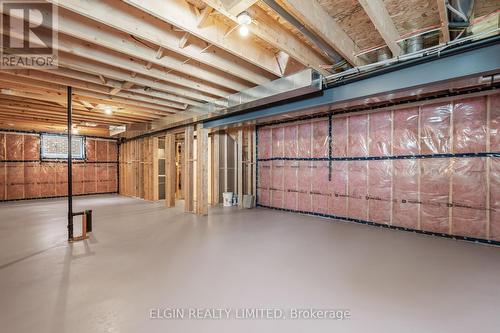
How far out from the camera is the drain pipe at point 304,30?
2.03m

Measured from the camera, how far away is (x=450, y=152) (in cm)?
385

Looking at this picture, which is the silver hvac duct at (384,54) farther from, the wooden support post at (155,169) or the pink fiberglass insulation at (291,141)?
the wooden support post at (155,169)

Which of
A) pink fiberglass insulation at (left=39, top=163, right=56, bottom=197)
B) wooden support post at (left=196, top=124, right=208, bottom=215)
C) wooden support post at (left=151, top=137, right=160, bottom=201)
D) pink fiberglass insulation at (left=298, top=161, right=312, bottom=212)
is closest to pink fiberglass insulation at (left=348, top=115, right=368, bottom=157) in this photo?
pink fiberglass insulation at (left=298, top=161, right=312, bottom=212)

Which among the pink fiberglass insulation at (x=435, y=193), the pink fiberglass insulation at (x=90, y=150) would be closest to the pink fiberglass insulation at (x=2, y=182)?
the pink fiberglass insulation at (x=90, y=150)

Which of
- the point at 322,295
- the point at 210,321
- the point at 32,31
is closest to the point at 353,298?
the point at 322,295

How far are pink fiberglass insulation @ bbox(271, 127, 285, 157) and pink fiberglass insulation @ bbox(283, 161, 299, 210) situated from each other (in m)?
0.35

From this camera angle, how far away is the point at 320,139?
543 cm

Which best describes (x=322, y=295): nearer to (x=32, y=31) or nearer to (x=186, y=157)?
(x=32, y=31)

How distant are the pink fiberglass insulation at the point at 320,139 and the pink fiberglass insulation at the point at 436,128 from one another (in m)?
1.77

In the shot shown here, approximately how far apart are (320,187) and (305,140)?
1.16 metres

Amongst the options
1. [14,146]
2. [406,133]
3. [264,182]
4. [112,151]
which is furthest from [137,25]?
[112,151]

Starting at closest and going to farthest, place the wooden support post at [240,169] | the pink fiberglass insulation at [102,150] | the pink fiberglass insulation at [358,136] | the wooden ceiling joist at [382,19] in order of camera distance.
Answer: the wooden ceiling joist at [382,19] → the pink fiberglass insulation at [358,136] → the wooden support post at [240,169] → the pink fiberglass insulation at [102,150]

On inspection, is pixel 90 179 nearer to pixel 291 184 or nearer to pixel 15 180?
pixel 15 180

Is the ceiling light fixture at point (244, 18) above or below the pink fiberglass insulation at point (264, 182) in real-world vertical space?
above
